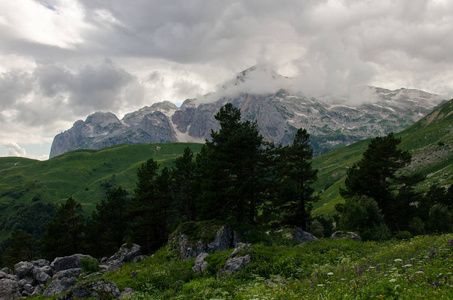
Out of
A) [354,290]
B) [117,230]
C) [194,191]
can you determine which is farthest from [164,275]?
[117,230]

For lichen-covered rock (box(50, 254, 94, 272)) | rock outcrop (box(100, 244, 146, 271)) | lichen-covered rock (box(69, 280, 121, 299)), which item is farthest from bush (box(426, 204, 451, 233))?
lichen-covered rock (box(50, 254, 94, 272))

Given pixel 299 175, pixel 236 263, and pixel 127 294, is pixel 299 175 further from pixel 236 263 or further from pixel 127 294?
pixel 127 294

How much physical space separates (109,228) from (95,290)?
45788mm

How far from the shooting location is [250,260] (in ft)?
60.6

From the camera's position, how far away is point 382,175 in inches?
1665

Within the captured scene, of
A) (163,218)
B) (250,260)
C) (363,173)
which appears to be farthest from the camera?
(163,218)

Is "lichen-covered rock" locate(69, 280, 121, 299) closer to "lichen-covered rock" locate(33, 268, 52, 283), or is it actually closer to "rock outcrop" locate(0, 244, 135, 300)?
"rock outcrop" locate(0, 244, 135, 300)

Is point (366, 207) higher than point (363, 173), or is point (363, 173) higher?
point (363, 173)

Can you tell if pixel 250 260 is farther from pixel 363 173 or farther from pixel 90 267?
pixel 363 173

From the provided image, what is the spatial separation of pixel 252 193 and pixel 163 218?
24.7 metres

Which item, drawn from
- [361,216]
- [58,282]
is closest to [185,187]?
[58,282]

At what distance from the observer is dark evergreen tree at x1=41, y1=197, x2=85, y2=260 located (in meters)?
55.1

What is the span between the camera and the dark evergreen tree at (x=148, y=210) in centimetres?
4937

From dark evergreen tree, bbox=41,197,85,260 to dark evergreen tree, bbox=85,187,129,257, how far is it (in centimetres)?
297
